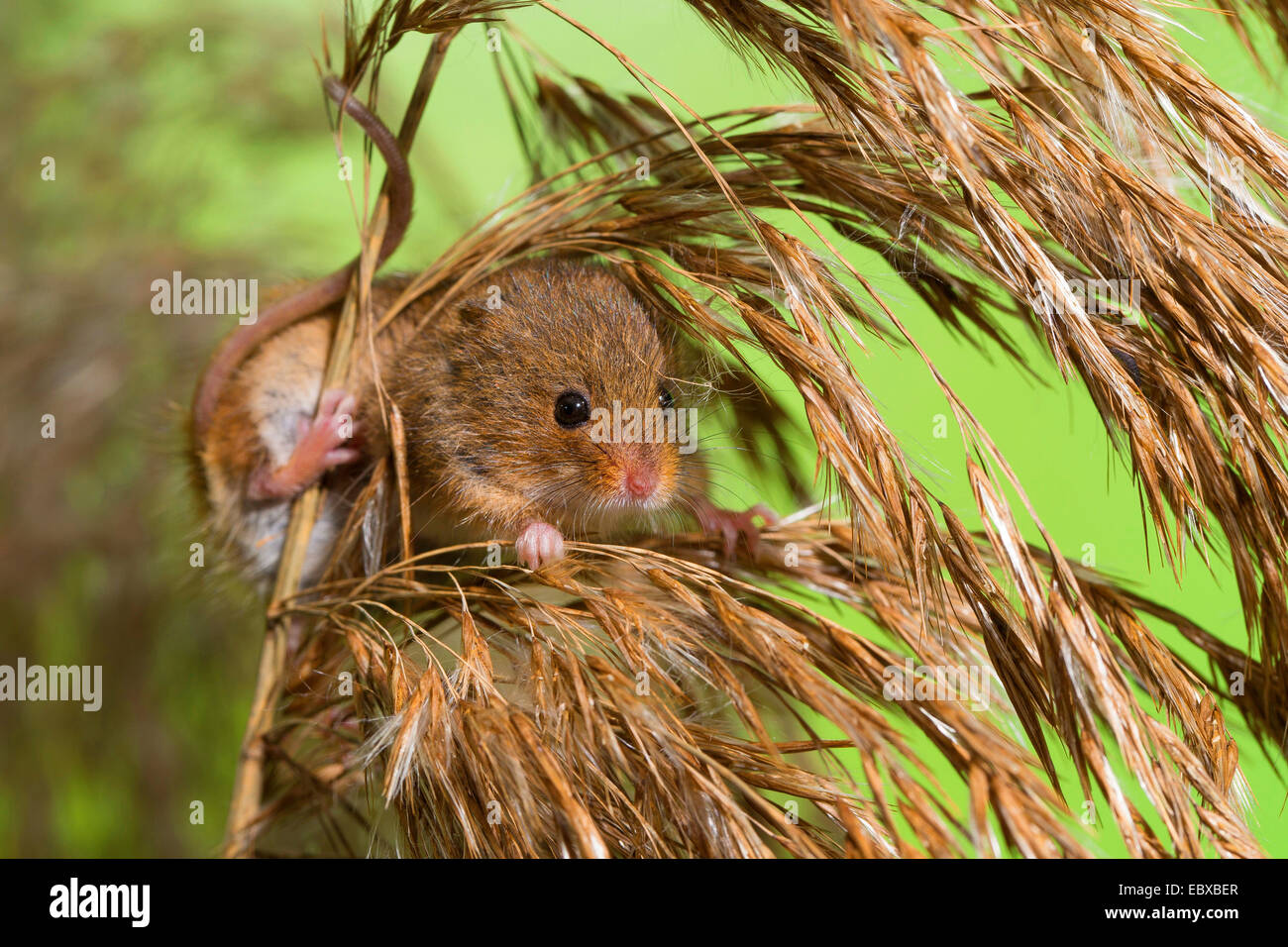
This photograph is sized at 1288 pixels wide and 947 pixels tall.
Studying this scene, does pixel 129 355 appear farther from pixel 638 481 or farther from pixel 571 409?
pixel 638 481

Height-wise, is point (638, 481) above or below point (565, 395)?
below

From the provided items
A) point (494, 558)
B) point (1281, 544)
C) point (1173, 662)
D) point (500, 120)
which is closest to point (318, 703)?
point (494, 558)

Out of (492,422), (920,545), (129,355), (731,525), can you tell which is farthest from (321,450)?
(129,355)

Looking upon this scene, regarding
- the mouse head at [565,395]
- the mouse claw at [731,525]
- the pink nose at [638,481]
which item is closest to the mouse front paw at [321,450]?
the mouse head at [565,395]

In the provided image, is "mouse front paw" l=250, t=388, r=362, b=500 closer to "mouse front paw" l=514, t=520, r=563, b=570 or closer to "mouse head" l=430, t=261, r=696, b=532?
"mouse head" l=430, t=261, r=696, b=532

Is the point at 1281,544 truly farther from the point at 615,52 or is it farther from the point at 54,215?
the point at 54,215

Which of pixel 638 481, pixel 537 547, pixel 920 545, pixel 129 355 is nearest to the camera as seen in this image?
pixel 920 545

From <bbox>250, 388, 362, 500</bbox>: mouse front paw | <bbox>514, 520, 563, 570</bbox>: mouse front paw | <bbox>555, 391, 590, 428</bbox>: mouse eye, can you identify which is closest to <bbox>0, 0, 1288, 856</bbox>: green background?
<bbox>250, 388, 362, 500</bbox>: mouse front paw
